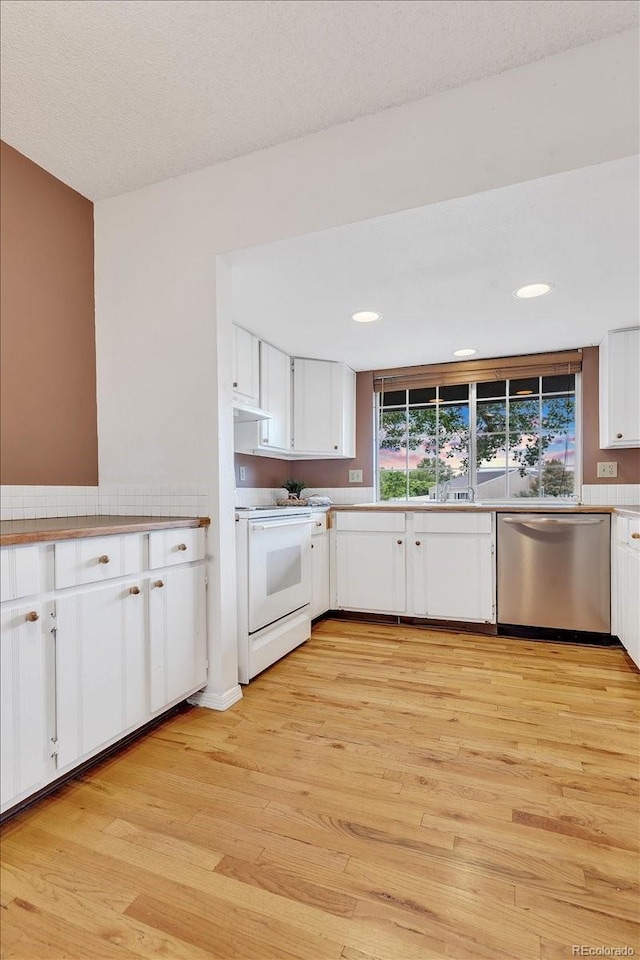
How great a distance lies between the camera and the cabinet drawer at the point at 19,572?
4.50 ft

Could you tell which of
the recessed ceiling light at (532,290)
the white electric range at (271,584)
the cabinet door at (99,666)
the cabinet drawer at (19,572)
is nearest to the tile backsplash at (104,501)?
the white electric range at (271,584)

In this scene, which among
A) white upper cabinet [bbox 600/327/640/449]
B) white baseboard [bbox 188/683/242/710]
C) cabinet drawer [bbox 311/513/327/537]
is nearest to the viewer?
white baseboard [bbox 188/683/242/710]

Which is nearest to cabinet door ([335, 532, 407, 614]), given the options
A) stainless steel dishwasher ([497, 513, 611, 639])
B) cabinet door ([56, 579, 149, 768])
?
stainless steel dishwasher ([497, 513, 611, 639])

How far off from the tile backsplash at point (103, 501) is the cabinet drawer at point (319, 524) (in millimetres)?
1243

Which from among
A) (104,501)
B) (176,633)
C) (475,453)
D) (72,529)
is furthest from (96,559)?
(475,453)

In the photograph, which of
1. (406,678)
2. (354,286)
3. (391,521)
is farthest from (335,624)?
(354,286)

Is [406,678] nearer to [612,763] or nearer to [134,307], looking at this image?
[612,763]

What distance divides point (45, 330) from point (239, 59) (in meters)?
1.35

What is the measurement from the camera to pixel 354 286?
2.71 m

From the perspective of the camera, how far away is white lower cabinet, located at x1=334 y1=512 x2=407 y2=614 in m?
3.59

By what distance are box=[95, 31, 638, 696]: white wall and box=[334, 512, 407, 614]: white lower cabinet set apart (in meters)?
1.56

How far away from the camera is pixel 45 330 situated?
2.21 meters

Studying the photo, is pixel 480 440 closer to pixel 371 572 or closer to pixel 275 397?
pixel 371 572

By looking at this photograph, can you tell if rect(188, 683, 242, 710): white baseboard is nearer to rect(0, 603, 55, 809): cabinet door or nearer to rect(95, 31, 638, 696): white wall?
rect(95, 31, 638, 696): white wall
